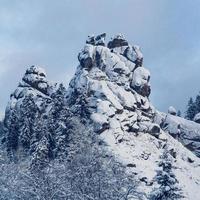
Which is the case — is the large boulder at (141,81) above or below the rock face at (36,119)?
above

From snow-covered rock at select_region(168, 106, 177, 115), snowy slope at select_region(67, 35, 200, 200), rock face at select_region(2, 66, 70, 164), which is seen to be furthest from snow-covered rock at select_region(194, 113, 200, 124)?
rock face at select_region(2, 66, 70, 164)

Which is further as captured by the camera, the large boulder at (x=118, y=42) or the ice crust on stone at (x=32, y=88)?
the large boulder at (x=118, y=42)

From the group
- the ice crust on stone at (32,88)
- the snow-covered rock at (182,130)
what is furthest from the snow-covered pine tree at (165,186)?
the snow-covered rock at (182,130)

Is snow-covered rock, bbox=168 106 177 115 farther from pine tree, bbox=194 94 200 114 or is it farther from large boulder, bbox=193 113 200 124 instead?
pine tree, bbox=194 94 200 114

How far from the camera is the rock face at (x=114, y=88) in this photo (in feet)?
276

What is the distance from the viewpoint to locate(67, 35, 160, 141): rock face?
84000 millimetres

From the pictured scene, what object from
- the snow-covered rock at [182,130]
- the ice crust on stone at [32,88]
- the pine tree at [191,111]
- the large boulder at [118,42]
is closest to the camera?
the ice crust on stone at [32,88]

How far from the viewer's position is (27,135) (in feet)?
258

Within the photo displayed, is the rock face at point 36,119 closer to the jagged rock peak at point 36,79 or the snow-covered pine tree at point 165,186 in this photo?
the jagged rock peak at point 36,79

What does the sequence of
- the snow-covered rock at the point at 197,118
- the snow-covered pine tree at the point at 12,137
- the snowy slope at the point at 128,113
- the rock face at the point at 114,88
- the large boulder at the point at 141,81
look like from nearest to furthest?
the snowy slope at the point at 128,113 → the snow-covered pine tree at the point at 12,137 → the rock face at the point at 114,88 → the large boulder at the point at 141,81 → the snow-covered rock at the point at 197,118

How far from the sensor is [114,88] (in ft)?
296

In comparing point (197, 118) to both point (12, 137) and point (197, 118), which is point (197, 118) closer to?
point (197, 118)

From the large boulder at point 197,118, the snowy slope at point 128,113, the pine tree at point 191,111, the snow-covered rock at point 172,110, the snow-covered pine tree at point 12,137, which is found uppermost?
the pine tree at point 191,111

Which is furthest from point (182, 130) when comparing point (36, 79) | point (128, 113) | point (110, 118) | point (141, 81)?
point (36, 79)
